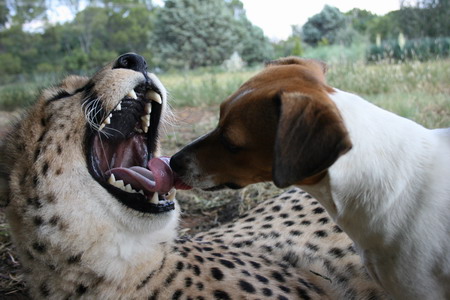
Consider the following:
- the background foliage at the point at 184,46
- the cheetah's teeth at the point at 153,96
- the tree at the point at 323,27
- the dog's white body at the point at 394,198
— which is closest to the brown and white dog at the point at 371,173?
the dog's white body at the point at 394,198

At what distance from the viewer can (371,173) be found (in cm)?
156

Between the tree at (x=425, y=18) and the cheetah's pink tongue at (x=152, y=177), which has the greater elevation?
the tree at (x=425, y=18)

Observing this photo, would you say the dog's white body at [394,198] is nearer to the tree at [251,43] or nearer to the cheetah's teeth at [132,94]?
the cheetah's teeth at [132,94]

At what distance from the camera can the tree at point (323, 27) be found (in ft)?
28.4

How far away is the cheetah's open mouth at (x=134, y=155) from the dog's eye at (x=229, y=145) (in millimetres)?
304

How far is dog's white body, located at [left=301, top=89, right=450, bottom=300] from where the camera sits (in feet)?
5.07

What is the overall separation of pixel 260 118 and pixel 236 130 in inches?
3.6

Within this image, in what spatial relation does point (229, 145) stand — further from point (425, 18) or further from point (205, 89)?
point (425, 18)

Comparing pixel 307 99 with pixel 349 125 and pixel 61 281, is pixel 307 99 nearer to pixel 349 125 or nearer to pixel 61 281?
pixel 349 125

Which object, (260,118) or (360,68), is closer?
(260,118)

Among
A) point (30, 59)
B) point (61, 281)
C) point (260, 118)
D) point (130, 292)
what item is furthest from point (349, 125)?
point (30, 59)

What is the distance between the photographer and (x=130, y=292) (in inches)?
65.7

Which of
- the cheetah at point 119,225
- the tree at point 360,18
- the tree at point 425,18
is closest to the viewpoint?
the cheetah at point 119,225

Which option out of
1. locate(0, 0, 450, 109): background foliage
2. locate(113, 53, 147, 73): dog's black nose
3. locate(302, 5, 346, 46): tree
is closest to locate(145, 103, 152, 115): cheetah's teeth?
locate(113, 53, 147, 73): dog's black nose
